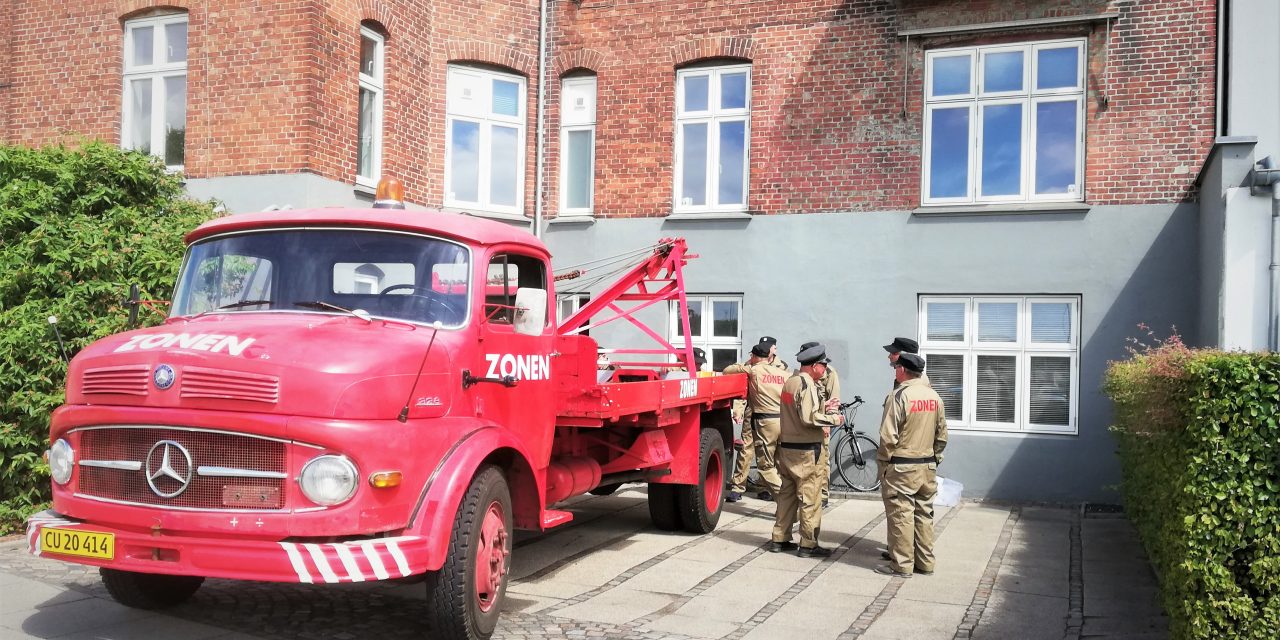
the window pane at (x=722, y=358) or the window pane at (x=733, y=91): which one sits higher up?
the window pane at (x=733, y=91)

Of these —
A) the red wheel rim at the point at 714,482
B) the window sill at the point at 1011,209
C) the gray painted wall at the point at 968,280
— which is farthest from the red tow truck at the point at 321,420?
the window sill at the point at 1011,209

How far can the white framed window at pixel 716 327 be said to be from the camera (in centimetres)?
1350

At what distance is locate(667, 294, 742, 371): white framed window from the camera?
1350 cm

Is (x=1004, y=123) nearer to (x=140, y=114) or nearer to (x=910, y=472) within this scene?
(x=910, y=472)

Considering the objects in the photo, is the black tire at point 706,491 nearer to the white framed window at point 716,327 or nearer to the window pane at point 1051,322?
the white framed window at point 716,327

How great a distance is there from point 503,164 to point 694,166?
107 inches

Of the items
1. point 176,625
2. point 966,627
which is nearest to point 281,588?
point 176,625

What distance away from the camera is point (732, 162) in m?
13.7

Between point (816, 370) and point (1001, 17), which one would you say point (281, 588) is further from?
point (1001, 17)

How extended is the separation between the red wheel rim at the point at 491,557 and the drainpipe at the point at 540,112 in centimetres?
891

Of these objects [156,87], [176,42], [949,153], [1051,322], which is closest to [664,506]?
[1051,322]

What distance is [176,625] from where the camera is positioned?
19.0 feet

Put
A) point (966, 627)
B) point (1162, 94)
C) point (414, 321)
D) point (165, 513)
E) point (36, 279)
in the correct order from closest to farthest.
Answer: point (165, 513) < point (414, 321) < point (966, 627) < point (36, 279) < point (1162, 94)

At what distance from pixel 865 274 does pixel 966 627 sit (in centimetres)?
690
